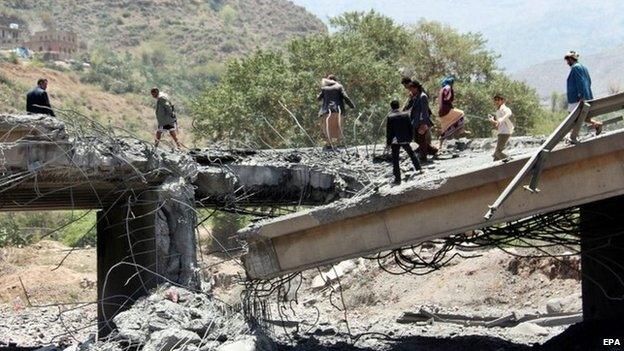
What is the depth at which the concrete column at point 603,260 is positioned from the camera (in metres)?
18.1

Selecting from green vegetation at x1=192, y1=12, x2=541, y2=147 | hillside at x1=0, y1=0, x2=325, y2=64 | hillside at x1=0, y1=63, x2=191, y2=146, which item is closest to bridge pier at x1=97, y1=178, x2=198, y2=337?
green vegetation at x1=192, y1=12, x2=541, y2=147

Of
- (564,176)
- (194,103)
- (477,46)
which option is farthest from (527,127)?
(564,176)


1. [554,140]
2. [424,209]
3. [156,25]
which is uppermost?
[156,25]

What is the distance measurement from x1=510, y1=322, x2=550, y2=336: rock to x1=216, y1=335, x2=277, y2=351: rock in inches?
285

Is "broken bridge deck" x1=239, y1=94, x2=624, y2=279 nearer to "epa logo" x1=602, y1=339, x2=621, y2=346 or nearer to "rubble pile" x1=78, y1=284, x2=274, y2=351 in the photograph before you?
"rubble pile" x1=78, y1=284, x2=274, y2=351

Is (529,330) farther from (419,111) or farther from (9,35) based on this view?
(9,35)

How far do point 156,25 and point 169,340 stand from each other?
106 meters

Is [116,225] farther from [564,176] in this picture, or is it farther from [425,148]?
[564,176]

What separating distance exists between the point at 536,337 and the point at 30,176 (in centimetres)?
1054

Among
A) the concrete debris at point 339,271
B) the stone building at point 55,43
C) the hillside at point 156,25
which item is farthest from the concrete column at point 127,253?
the hillside at point 156,25

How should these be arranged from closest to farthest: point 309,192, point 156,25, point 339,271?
point 309,192 → point 339,271 → point 156,25

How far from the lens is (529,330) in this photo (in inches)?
858

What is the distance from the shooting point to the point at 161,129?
65.2ft

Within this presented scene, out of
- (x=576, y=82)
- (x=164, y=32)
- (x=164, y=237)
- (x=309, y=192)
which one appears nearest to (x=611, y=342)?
(x=576, y=82)
